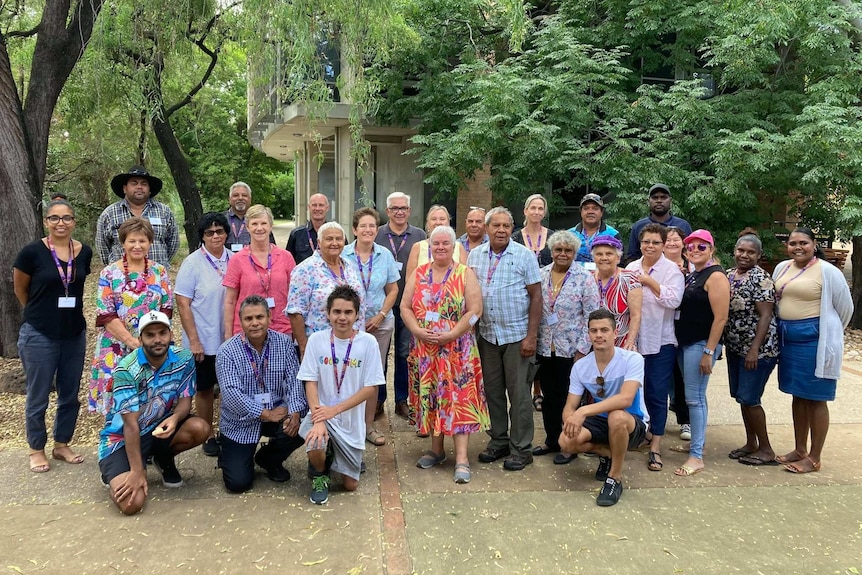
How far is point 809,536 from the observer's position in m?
3.61

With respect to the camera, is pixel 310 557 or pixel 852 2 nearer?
pixel 310 557

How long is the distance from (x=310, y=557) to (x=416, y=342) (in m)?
1.66

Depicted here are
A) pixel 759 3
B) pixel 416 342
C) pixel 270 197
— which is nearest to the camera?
pixel 416 342

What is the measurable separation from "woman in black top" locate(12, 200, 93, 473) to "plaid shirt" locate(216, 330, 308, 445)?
1.22 m

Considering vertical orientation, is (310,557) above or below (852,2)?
below

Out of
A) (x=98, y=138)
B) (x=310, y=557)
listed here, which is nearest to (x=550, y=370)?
(x=310, y=557)

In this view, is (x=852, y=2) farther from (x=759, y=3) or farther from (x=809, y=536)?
(x=809, y=536)

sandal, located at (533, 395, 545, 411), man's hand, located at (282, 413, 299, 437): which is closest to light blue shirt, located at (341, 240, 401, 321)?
man's hand, located at (282, 413, 299, 437)

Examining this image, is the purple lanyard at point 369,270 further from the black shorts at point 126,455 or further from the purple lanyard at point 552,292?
the black shorts at point 126,455

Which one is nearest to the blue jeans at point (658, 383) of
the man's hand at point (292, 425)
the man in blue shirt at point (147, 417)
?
the man's hand at point (292, 425)

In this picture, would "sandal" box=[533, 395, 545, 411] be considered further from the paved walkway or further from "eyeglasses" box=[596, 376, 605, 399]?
"eyeglasses" box=[596, 376, 605, 399]

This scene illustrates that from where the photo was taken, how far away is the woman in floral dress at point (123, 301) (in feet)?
13.6

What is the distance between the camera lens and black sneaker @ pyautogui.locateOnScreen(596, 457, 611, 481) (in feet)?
14.2

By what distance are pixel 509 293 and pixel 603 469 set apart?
4.53 feet
